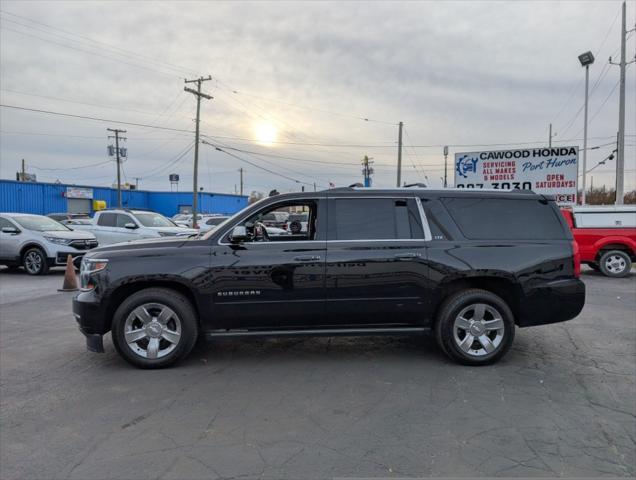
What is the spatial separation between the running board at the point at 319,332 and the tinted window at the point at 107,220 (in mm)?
12388

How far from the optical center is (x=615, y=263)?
12023mm

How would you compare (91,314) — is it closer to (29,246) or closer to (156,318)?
(156,318)

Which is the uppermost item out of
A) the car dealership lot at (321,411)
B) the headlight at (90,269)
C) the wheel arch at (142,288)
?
the headlight at (90,269)

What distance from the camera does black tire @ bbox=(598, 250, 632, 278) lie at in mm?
11875

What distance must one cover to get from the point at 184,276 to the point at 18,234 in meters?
10.3

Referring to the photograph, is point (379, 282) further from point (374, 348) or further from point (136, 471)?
point (136, 471)

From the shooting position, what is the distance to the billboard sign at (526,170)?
17.8 m

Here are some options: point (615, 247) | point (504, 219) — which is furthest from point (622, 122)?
point (504, 219)

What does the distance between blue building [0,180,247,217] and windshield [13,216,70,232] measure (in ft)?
99.6

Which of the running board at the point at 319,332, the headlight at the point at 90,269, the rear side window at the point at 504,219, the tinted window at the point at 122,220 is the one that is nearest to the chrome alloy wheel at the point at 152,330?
the running board at the point at 319,332

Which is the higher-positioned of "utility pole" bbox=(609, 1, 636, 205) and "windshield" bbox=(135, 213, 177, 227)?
"utility pole" bbox=(609, 1, 636, 205)

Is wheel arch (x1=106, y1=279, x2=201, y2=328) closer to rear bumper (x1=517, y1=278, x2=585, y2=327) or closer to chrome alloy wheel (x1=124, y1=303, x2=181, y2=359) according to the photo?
chrome alloy wheel (x1=124, y1=303, x2=181, y2=359)

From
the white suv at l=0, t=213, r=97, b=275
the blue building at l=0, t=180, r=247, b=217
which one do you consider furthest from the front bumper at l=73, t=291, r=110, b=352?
the blue building at l=0, t=180, r=247, b=217

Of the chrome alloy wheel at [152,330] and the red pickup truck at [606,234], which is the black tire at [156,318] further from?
the red pickup truck at [606,234]
